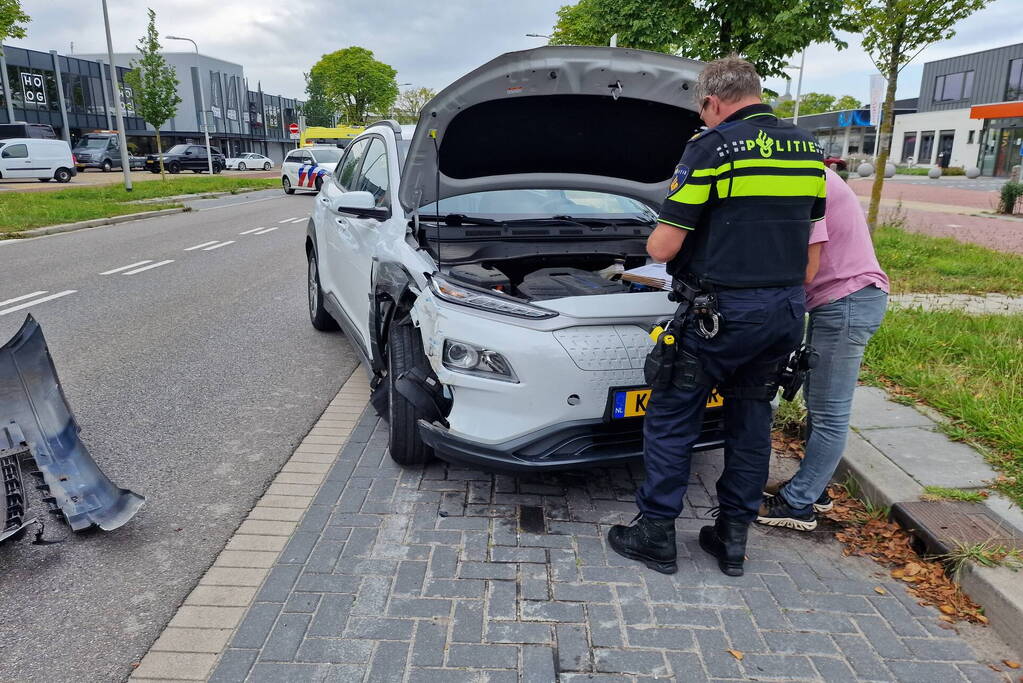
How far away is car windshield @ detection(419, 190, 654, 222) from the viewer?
455 centimetres

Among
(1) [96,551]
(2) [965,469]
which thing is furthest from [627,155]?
(1) [96,551]

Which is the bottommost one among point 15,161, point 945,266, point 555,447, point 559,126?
point 945,266

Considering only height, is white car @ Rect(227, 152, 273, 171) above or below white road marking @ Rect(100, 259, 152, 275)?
above

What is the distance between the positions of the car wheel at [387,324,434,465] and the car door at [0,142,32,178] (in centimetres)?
3403

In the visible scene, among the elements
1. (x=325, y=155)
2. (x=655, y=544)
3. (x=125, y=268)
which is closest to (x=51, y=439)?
(x=655, y=544)

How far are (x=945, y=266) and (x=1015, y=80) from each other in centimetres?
4996

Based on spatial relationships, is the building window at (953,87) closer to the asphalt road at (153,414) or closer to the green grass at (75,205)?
the green grass at (75,205)

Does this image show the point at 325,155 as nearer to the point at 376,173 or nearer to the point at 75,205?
the point at 75,205

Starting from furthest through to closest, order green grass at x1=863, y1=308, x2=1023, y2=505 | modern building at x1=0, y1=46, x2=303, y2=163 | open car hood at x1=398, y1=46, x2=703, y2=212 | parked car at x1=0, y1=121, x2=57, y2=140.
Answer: modern building at x1=0, y1=46, x2=303, y2=163, parked car at x1=0, y1=121, x2=57, y2=140, green grass at x1=863, y1=308, x2=1023, y2=505, open car hood at x1=398, y1=46, x2=703, y2=212

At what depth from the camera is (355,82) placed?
236 ft

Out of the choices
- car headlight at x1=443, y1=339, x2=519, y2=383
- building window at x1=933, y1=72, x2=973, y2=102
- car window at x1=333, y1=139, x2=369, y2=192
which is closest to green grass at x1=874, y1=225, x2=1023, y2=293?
car window at x1=333, y1=139, x2=369, y2=192

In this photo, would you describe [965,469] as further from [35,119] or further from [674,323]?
[35,119]

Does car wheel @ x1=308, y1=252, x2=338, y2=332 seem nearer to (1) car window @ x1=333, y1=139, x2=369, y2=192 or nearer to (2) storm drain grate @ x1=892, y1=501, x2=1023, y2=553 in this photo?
(1) car window @ x1=333, y1=139, x2=369, y2=192

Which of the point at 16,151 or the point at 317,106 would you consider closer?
the point at 16,151
